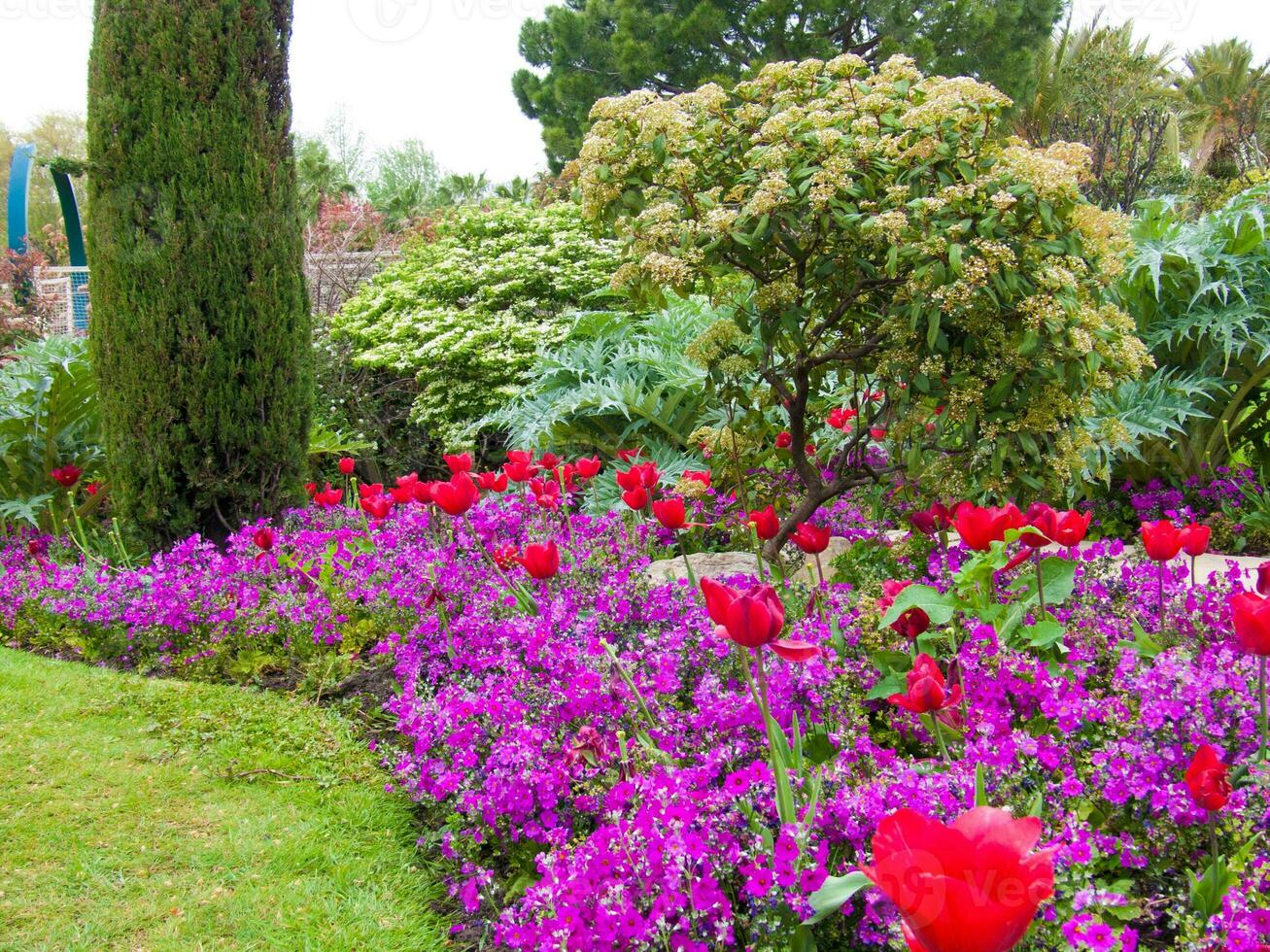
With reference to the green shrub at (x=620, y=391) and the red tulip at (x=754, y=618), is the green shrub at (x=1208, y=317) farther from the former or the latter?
the red tulip at (x=754, y=618)

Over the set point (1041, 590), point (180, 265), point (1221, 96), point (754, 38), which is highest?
point (1221, 96)

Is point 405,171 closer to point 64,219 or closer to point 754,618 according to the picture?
point 64,219

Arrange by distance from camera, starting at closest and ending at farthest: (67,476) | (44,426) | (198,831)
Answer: (198,831), (67,476), (44,426)

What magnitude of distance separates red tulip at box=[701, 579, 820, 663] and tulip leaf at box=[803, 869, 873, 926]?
317 mm

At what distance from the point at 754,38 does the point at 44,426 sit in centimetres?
1436

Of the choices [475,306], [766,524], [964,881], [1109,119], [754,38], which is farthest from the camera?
[754,38]

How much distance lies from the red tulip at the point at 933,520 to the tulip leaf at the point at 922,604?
0.48 metres

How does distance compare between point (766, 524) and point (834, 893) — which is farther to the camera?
point (766, 524)

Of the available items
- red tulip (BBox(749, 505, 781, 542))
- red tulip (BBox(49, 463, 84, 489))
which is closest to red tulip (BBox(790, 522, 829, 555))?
red tulip (BBox(749, 505, 781, 542))

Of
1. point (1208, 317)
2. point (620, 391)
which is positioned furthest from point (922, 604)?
point (620, 391)

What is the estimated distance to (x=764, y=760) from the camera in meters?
1.99

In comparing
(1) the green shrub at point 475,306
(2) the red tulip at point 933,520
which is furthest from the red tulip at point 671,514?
(1) the green shrub at point 475,306

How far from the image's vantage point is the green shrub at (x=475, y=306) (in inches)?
300

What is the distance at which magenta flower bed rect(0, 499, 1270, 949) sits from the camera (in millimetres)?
1494
